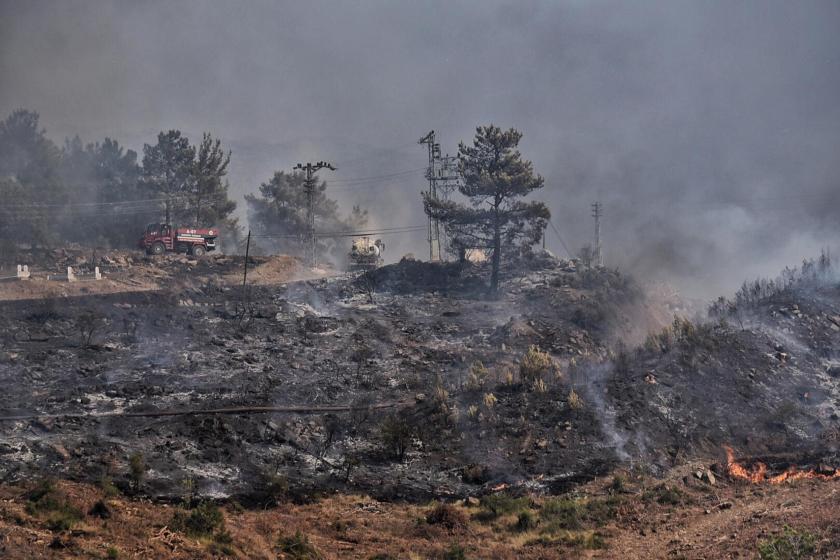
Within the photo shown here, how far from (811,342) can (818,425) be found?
6635mm

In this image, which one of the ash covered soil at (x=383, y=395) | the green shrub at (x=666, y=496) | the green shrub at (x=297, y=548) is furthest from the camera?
the ash covered soil at (x=383, y=395)

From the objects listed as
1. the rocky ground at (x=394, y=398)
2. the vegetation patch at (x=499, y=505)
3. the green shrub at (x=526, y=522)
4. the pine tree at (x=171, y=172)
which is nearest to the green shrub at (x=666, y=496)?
the rocky ground at (x=394, y=398)

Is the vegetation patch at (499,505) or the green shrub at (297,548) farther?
the vegetation patch at (499,505)

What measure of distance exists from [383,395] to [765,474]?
12493 mm

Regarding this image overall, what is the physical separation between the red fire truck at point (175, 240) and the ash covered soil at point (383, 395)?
1205cm

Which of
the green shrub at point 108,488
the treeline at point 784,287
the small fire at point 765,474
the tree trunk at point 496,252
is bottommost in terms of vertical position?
the small fire at point 765,474

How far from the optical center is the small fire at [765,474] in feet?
70.7

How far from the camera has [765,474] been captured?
72.6 feet

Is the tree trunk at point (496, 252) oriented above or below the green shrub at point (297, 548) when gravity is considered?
above

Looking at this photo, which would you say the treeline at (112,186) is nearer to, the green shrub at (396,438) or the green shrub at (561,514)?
the green shrub at (396,438)

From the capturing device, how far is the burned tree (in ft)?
144

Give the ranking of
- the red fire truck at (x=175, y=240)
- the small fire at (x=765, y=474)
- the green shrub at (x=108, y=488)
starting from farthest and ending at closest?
the red fire truck at (x=175, y=240), the small fire at (x=765, y=474), the green shrub at (x=108, y=488)

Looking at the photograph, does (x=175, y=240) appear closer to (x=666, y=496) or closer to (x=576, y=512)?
(x=576, y=512)

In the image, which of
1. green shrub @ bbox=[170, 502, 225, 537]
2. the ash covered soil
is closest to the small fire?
the ash covered soil
